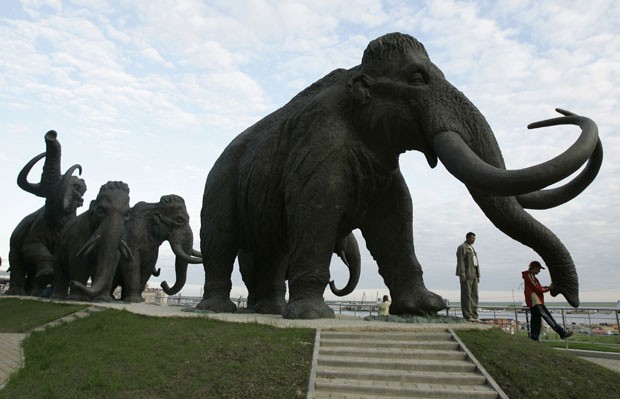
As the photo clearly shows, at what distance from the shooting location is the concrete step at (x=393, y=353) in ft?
15.9

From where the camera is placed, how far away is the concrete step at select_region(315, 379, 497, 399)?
4.10 metres

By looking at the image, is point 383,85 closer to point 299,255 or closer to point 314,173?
point 314,173

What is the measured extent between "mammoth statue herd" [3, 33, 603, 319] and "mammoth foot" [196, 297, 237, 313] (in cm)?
2

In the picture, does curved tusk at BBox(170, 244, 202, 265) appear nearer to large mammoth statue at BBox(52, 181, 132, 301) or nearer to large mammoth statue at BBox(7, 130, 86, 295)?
large mammoth statue at BBox(52, 181, 132, 301)

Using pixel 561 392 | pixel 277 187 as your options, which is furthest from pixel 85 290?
pixel 561 392

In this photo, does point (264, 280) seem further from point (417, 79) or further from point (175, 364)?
point (417, 79)

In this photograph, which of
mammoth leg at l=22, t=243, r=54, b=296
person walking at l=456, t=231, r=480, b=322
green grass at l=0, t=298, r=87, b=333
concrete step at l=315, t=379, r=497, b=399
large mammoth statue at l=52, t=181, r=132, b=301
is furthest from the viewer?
mammoth leg at l=22, t=243, r=54, b=296

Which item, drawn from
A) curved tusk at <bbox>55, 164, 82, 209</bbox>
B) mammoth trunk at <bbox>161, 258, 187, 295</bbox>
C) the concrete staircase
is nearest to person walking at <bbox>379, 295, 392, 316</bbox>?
mammoth trunk at <bbox>161, 258, 187, 295</bbox>

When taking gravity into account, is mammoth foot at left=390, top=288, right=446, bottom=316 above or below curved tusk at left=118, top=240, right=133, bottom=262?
below

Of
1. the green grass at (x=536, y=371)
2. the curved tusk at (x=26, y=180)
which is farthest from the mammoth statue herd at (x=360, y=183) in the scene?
the curved tusk at (x=26, y=180)

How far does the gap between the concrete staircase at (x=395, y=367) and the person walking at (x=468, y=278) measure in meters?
2.89

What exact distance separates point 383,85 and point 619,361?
6044mm

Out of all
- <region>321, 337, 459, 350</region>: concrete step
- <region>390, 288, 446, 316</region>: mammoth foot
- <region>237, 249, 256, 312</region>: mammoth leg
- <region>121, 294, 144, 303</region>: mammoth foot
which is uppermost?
<region>237, 249, 256, 312</region>: mammoth leg

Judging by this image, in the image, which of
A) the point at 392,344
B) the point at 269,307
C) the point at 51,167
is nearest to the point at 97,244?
the point at 269,307
